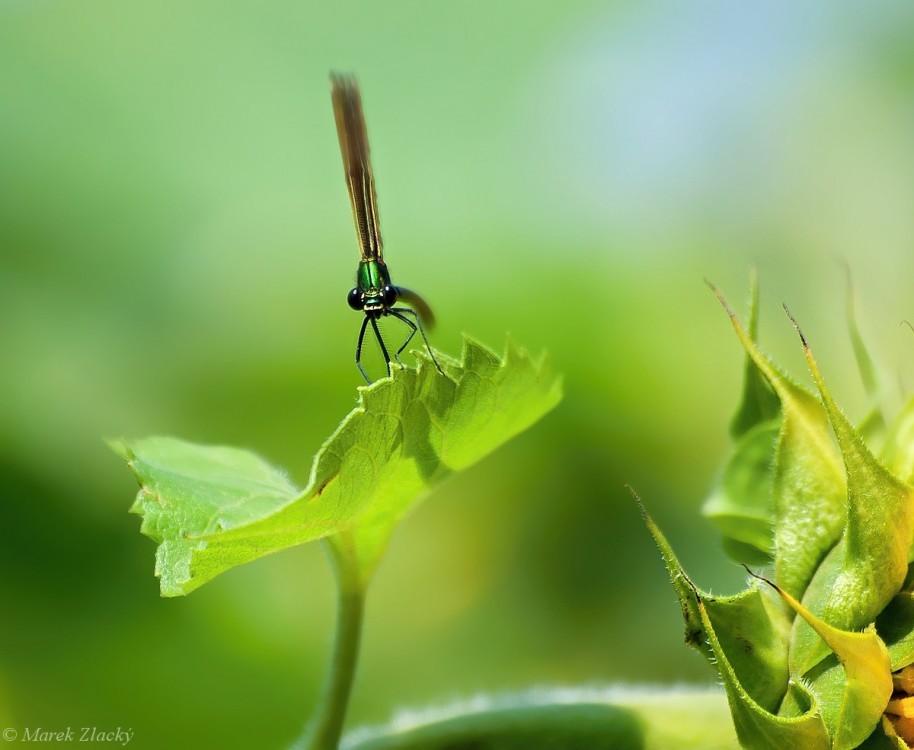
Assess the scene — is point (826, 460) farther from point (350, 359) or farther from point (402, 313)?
point (350, 359)

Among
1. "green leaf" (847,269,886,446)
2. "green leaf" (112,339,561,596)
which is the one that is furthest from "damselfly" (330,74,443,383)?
"green leaf" (847,269,886,446)

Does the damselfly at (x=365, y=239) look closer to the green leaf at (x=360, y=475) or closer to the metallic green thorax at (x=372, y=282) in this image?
the metallic green thorax at (x=372, y=282)

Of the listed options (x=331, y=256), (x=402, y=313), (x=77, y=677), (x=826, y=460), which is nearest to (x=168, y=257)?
(x=331, y=256)

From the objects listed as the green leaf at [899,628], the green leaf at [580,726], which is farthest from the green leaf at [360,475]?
the green leaf at [899,628]

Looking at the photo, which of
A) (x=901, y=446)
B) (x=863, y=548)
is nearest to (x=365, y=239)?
(x=901, y=446)

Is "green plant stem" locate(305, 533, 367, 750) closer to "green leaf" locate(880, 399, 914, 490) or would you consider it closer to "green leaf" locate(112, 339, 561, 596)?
"green leaf" locate(112, 339, 561, 596)
